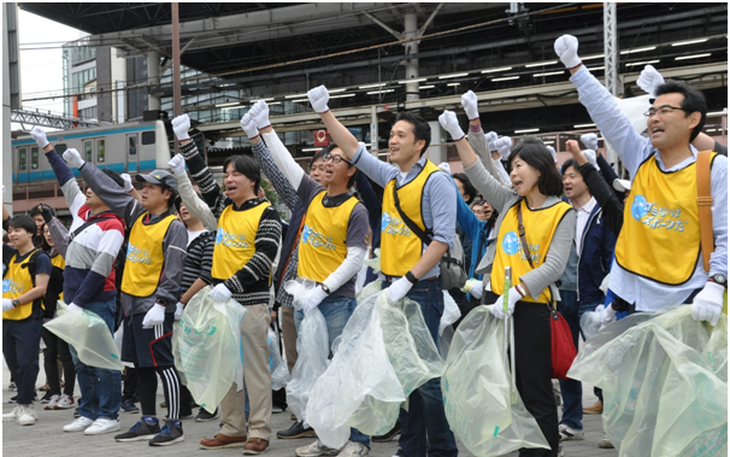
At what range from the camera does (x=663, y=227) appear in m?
3.10

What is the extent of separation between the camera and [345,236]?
4.71 m

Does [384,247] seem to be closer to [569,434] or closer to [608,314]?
[608,314]

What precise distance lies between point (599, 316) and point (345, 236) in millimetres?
1652

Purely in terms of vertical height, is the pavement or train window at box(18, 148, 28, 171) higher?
train window at box(18, 148, 28, 171)

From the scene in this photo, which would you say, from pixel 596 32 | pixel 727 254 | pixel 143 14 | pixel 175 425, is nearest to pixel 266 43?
pixel 143 14

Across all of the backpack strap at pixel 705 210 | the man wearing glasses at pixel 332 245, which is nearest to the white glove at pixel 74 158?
the man wearing glasses at pixel 332 245

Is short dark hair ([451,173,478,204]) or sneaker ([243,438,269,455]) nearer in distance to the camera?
sneaker ([243,438,269,455])

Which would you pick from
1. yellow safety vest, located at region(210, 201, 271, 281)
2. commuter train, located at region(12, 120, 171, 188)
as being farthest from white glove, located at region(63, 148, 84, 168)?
commuter train, located at region(12, 120, 171, 188)

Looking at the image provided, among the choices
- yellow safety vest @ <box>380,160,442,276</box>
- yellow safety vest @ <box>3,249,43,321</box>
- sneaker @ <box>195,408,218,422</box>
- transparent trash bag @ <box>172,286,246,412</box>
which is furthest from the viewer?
yellow safety vest @ <box>3,249,43,321</box>

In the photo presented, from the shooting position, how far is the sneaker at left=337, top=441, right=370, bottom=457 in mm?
4418

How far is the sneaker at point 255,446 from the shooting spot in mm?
4711

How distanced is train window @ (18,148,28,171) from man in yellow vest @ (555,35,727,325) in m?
27.5

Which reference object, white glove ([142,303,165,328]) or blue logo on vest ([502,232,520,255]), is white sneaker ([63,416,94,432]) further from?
blue logo on vest ([502,232,520,255])

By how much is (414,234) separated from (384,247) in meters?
0.25
